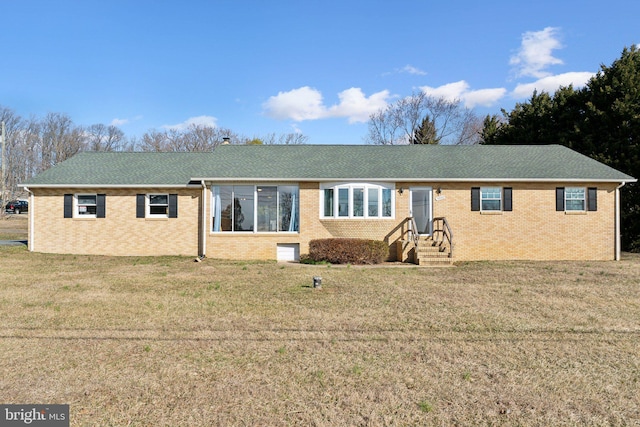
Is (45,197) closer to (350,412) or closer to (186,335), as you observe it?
(186,335)

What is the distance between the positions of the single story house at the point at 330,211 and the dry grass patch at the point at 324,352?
6.23m

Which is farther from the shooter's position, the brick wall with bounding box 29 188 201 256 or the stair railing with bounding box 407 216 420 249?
the brick wall with bounding box 29 188 201 256

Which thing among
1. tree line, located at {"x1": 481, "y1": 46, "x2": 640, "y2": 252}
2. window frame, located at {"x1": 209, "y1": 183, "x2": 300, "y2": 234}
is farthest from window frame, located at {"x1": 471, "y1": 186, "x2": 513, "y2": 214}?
tree line, located at {"x1": 481, "y1": 46, "x2": 640, "y2": 252}

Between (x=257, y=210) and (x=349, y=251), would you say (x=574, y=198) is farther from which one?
(x=257, y=210)

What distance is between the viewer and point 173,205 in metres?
17.3

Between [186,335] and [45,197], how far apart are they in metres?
15.1

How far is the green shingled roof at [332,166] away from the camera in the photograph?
1695cm

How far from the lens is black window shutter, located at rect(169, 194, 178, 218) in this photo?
17.3 metres

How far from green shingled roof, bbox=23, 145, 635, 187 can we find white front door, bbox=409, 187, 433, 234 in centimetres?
71

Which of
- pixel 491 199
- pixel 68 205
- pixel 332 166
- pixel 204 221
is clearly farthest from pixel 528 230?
pixel 68 205

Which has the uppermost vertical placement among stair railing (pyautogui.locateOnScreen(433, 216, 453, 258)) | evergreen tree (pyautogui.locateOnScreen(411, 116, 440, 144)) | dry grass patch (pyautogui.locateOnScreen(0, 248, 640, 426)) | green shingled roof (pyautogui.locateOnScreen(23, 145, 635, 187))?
evergreen tree (pyautogui.locateOnScreen(411, 116, 440, 144))

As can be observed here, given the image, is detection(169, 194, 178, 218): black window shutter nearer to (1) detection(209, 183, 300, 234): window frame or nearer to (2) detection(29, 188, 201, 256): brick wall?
(2) detection(29, 188, 201, 256): brick wall

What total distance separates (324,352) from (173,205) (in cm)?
1350

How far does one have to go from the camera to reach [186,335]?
634 cm
